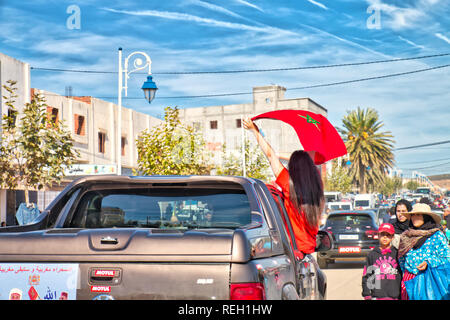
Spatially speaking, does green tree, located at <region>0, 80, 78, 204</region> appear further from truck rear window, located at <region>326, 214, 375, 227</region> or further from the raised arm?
the raised arm

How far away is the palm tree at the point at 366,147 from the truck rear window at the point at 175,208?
5797 centimetres

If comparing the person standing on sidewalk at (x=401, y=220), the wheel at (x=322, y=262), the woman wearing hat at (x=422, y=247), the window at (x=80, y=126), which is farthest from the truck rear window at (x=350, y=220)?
the window at (x=80, y=126)

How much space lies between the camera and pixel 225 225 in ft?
14.5

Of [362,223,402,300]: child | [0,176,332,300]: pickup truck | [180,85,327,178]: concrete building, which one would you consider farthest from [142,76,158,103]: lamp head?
[180,85,327,178]: concrete building

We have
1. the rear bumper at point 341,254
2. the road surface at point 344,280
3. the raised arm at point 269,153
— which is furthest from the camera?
the rear bumper at point 341,254

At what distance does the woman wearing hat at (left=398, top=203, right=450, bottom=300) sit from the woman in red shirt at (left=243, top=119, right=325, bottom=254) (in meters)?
2.21

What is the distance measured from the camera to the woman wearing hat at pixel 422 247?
267 inches

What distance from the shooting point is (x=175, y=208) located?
14.9 feet

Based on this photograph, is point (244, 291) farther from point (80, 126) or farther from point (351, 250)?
point (80, 126)

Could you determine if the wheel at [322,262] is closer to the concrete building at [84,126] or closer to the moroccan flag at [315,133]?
the moroccan flag at [315,133]

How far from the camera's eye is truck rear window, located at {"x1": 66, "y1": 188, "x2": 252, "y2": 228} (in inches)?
175

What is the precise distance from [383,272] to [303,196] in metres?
2.70

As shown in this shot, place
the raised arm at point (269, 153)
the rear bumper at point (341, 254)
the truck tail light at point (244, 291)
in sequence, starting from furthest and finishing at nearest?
the rear bumper at point (341, 254)
the raised arm at point (269, 153)
the truck tail light at point (244, 291)

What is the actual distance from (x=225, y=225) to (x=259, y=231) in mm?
744
